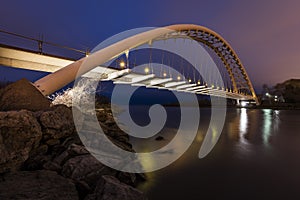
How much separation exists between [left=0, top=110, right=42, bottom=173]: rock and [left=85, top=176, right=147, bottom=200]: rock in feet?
6.13

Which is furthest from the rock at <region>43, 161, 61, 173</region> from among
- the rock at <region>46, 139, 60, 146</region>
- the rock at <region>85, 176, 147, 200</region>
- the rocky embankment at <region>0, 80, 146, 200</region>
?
the rock at <region>85, 176, 147, 200</region>

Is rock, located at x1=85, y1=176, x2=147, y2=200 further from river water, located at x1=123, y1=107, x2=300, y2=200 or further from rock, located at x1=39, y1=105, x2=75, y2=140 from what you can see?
rock, located at x1=39, y1=105, x2=75, y2=140

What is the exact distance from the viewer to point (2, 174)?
329 cm

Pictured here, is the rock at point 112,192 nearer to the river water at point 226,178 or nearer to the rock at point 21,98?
the river water at point 226,178

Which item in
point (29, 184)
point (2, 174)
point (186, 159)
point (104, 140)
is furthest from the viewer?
point (186, 159)

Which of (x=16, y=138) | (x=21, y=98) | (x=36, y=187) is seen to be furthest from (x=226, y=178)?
(x=21, y=98)

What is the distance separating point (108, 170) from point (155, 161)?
9.53 feet

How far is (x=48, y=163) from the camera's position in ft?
12.8

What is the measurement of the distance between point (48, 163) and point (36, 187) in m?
1.09

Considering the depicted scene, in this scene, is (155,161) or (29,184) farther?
(155,161)

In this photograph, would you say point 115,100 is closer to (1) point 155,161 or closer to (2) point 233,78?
(1) point 155,161

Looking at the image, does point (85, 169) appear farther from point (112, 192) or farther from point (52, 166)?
point (112, 192)

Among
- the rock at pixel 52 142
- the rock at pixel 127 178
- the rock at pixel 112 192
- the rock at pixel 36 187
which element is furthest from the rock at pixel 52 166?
the rock at pixel 127 178

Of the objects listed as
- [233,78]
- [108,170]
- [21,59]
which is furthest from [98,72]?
[233,78]
